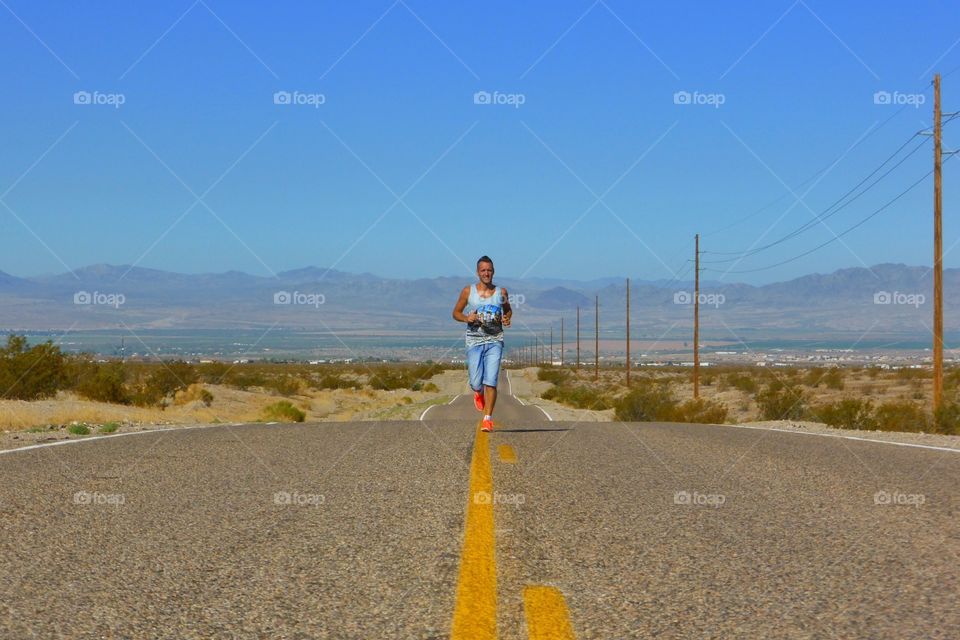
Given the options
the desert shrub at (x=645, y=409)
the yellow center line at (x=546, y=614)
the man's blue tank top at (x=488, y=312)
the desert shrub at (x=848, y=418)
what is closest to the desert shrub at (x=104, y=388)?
the desert shrub at (x=645, y=409)

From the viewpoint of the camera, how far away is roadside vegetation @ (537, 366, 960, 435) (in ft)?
81.4

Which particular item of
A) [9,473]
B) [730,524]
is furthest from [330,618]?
[9,473]

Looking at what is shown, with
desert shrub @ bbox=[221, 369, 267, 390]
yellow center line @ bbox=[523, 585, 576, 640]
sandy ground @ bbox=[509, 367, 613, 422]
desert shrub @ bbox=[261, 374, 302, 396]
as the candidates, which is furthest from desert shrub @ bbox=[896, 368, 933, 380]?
yellow center line @ bbox=[523, 585, 576, 640]

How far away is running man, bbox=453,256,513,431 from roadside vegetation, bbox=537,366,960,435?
12.3m

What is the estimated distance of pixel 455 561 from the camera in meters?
5.45

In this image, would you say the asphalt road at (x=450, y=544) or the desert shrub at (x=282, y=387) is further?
the desert shrub at (x=282, y=387)

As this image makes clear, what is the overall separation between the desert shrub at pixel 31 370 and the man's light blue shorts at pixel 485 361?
23722 mm

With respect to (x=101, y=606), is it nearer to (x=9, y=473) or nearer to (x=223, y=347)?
→ (x=9, y=473)

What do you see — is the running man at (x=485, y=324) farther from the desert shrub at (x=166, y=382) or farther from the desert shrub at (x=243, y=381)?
the desert shrub at (x=243, y=381)

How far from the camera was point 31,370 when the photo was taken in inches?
1319

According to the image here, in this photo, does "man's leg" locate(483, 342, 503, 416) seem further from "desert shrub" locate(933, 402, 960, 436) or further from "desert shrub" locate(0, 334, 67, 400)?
"desert shrub" locate(0, 334, 67, 400)

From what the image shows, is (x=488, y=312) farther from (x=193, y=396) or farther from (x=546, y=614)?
(x=193, y=396)

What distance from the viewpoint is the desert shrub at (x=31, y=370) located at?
108 ft

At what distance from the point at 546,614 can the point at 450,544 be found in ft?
5.23
